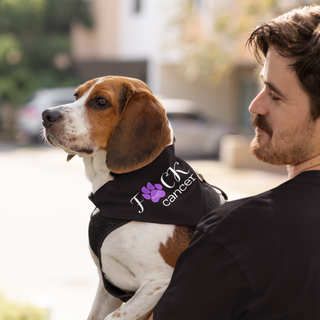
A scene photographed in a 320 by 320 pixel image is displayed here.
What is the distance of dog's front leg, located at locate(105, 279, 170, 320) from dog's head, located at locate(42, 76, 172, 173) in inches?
22.1

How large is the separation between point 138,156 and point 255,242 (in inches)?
42.1

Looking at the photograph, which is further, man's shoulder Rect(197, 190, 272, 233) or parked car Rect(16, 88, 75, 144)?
parked car Rect(16, 88, 75, 144)

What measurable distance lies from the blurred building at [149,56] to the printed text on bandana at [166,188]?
15.5m

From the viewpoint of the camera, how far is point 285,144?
1.63 m

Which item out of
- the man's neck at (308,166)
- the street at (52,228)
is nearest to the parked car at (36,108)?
the street at (52,228)

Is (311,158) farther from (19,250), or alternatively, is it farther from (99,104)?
(19,250)

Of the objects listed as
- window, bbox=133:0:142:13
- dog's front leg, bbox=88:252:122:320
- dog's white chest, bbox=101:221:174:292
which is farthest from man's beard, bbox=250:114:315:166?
window, bbox=133:0:142:13

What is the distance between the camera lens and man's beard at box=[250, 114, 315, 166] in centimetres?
159

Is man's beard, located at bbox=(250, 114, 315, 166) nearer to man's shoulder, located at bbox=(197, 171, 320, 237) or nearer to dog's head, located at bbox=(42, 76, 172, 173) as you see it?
man's shoulder, located at bbox=(197, 171, 320, 237)

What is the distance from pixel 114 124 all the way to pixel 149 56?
19.0 metres

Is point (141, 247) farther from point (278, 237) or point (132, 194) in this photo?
point (278, 237)

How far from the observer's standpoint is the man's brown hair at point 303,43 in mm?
1516

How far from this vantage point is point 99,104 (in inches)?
106

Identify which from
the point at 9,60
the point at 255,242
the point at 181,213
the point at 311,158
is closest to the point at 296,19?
the point at 311,158
